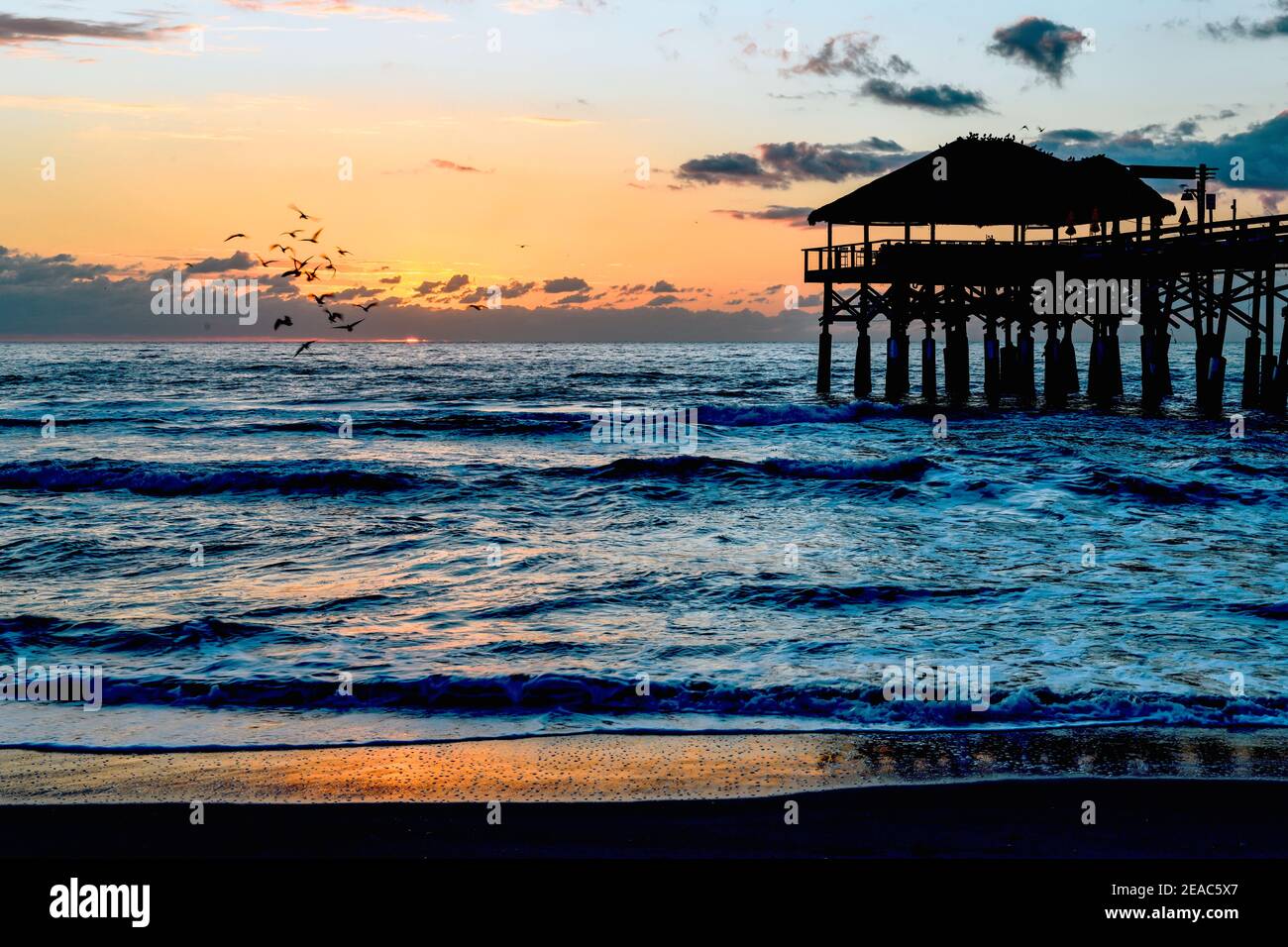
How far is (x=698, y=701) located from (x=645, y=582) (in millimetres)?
4587

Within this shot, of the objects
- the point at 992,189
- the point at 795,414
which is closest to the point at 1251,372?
the point at 992,189

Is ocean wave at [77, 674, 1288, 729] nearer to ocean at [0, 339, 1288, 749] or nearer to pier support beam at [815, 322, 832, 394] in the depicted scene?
ocean at [0, 339, 1288, 749]

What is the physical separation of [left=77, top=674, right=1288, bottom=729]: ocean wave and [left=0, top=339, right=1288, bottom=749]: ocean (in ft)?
0.10

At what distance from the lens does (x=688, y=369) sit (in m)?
77.9

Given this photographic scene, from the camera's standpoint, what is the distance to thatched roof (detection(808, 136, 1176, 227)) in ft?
112

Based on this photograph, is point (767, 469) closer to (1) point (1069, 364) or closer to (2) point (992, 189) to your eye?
(2) point (992, 189)

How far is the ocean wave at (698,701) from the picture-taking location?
799cm

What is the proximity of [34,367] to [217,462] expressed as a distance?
2206 inches

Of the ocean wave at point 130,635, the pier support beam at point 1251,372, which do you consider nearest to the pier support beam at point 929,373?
the pier support beam at point 1251,372

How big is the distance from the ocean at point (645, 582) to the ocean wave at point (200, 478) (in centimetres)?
12

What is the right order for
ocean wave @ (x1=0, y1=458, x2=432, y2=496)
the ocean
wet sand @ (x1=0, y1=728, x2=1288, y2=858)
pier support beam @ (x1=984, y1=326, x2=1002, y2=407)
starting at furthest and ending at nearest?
pier support beam @ (x1=984, y1=326, x2=1002, y2=407) < ocean wave @ (x1=0, y1=458, x2=432, y2=496) < the ocean < wet sand @ (x1=0, y1=728, x2=1288, y2=858)

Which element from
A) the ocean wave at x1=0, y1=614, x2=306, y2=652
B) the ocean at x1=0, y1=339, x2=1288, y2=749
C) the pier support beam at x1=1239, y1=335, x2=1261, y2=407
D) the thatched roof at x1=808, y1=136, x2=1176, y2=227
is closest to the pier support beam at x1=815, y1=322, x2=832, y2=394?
the thatched roof at x1=808, y1=136, x2=1176, y2=227

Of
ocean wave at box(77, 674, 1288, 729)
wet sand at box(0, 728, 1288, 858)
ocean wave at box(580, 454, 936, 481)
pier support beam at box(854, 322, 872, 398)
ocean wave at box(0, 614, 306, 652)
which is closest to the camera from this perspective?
wet sand at box(0, 728, 1288, 858)

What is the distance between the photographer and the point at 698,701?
8.58 m
